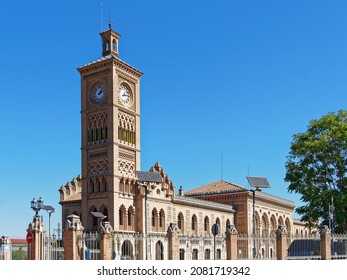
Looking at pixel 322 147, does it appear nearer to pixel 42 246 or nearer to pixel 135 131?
pixel 135 131

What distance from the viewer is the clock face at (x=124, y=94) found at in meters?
49.9

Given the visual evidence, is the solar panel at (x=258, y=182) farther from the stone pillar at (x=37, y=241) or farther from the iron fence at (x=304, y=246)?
the stone pillar at (x=37, y=241)

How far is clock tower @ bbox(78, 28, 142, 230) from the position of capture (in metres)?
46.7

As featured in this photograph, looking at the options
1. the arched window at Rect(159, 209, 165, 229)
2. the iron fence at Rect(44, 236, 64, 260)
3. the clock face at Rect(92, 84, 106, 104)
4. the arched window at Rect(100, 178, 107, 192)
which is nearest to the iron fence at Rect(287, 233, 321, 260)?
the iron fence at Rect(44, 236, 64, 260)

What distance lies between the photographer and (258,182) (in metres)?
33.8

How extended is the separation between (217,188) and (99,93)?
855 inches

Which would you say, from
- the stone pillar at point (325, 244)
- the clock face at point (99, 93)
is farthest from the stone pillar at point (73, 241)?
the clock face at point (99, 93)

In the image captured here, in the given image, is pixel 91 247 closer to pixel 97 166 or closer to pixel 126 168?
pixel 97 166

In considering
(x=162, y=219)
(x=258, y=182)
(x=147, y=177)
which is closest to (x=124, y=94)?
(x=147, y=177)

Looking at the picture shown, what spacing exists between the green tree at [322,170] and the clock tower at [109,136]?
15689 mm

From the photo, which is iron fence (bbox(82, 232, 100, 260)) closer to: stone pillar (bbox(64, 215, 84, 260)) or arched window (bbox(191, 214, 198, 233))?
stone pillar (bbox(64, 215, 84, 260))

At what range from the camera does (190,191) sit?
214 feet
